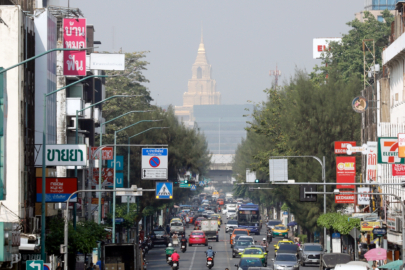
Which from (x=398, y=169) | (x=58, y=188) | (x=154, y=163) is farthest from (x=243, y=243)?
(x=58, y=188)

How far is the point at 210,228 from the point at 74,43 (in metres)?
34.5

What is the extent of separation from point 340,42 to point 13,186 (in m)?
67.3

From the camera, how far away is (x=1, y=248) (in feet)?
89.9

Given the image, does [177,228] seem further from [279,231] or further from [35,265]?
[35,265]

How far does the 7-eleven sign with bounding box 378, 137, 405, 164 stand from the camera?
40.4m

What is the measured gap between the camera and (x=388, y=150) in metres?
40.7

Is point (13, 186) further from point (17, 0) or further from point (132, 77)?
point (132, 77)

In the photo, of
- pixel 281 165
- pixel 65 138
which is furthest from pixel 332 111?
pixel 65 138

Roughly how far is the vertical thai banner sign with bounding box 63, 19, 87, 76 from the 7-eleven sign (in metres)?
21.7

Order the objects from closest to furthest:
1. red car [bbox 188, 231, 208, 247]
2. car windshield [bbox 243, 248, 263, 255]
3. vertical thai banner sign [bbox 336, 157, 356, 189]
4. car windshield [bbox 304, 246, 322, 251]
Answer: car windshield [bbox 243, 248, 263, 255] < vertical thai banner sign [bbox 336, 157, 356, 189] < car windshield [bbox 304, 246, 322, 251] < red car [bbox 188, 231, 208, 247]

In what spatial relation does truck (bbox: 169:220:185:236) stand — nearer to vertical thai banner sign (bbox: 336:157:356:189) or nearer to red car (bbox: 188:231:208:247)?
red car (bbox: 188:231:208:247)

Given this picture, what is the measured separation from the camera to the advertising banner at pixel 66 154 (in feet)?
119

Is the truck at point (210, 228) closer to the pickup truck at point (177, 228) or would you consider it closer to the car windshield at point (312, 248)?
the pickup truck at point (177, 228)

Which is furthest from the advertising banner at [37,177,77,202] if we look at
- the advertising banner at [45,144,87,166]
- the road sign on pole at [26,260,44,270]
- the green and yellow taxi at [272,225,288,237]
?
the green and yellow taxi at [272,225,288,237]
